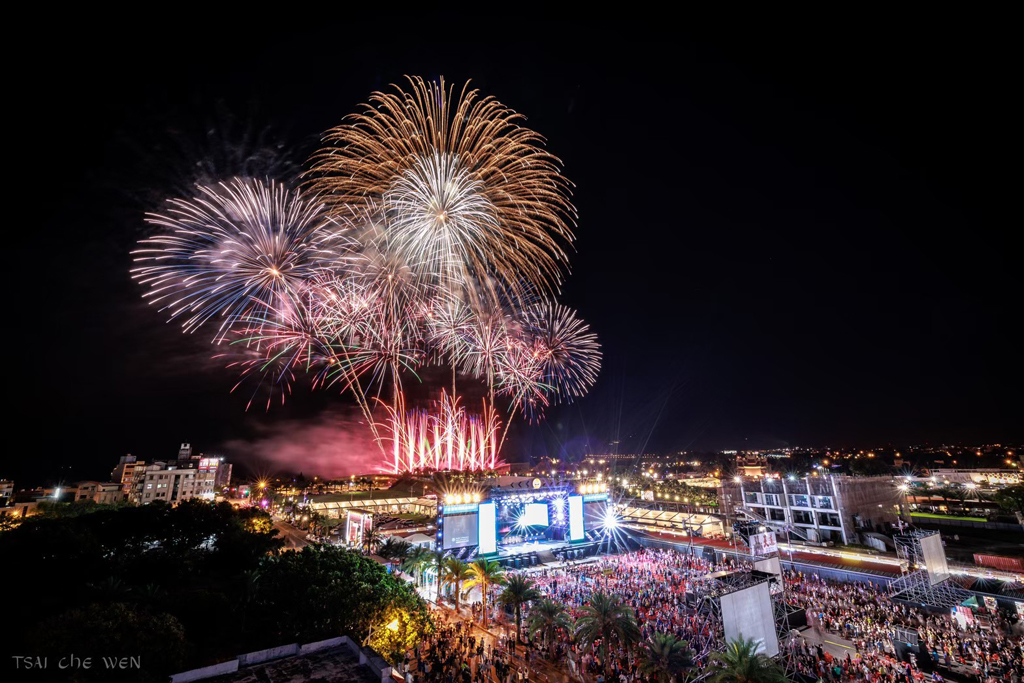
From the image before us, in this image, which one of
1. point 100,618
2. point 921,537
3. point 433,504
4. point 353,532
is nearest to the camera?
point 100,618

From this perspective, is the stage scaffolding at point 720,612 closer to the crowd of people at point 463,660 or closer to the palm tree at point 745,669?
the palm tree at point 745,669

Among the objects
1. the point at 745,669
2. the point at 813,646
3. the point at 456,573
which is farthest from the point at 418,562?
the point at 813,646

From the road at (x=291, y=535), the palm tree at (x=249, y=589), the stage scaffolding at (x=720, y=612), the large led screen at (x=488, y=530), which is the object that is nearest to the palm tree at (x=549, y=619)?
the stage scaffolding at (x=720, y=612)

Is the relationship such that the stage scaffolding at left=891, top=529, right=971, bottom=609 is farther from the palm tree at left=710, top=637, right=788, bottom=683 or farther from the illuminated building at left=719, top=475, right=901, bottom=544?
the palm tree at left=710, top=637, right=788, bottom=683

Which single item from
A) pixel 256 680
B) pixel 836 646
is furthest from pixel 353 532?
pixel 836 646

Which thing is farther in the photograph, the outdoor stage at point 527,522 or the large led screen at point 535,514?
the large led screen at point 535,514

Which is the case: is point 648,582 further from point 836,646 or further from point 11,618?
point 11,618

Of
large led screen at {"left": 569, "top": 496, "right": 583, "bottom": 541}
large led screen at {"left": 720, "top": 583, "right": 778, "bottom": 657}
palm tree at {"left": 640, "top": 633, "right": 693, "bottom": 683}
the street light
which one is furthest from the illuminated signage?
large led screen at {"left": 720, "top": 583, "right": 778, "bottom": 657}

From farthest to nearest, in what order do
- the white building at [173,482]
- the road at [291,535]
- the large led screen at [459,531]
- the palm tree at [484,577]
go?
the white building at [173,482] < the road at [291,535] < the large led screen at [459,531] < the palm tree at [484,577]
